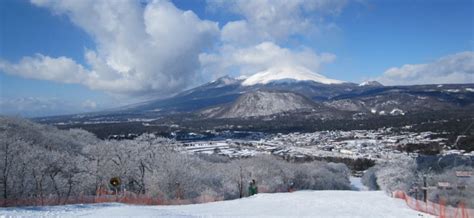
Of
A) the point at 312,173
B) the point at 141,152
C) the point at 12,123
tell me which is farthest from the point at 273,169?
the point at 12,123

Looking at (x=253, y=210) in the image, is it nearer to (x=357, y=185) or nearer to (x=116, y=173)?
(x=116, y=173)

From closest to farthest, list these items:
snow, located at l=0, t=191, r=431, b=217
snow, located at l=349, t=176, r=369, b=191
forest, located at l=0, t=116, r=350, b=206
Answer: snow, located at l=0, t=191, r=431, b=217
forest, located at l=0, t=116, r=350, b=206
snow, located at l=349, t=176, r=369, b=191

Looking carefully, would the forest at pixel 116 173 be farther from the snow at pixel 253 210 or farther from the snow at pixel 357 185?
the snow at pixel 357 185

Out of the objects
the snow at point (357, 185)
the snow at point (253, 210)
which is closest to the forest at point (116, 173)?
the snow at point (253, 210)

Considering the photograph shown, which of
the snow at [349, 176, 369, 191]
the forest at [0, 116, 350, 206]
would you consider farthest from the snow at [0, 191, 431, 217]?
the snow at [349, 176, 369, 191]

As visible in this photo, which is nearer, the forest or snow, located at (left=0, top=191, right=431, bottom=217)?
snow, located at (left=0, top=191, right=431, bottom=217)

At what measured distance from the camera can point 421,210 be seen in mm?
29922

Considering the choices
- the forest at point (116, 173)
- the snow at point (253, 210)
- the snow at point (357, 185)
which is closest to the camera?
the snow at point (253, 210)

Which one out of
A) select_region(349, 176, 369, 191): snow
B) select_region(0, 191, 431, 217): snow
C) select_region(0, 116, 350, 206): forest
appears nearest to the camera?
select_region(0, 191, 431, 217): snow

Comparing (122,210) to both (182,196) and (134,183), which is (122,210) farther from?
(134,183)

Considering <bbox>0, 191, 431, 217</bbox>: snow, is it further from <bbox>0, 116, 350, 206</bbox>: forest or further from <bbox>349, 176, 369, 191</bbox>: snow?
<bbox>349, 176, 369, 191</bbox>: snow

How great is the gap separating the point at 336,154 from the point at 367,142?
28.1 meters

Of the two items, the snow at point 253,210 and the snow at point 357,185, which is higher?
the snow at point 253,210

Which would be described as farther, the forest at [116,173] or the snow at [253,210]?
the forest at [116,173]
